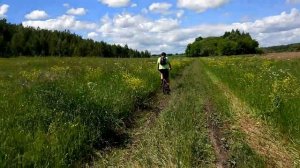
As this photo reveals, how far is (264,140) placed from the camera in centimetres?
919

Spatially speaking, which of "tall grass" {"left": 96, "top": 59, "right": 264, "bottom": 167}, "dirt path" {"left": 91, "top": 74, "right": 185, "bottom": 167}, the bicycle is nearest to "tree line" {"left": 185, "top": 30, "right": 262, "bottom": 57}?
the bicycle

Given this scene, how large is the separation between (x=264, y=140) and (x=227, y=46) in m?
141

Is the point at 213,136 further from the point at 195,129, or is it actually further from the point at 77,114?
the point at 77,114

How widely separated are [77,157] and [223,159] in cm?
250

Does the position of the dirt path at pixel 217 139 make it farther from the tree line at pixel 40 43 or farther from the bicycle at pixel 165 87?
the tree line at pixel 40 43

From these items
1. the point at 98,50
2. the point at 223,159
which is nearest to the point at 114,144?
the point at 223,159

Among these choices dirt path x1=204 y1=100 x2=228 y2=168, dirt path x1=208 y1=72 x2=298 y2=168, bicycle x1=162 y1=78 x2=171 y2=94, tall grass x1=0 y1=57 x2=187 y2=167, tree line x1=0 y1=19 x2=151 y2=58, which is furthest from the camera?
tree line x1=0 y1=19 x2=151 y2=58

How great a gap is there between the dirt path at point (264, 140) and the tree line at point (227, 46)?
137021mm

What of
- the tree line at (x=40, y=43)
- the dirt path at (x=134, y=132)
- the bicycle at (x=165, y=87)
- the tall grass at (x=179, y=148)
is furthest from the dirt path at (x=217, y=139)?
the tree line at (x=40, y=43)

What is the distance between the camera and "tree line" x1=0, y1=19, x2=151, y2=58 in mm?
86688

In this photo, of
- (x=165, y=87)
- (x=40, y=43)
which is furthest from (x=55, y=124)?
(x=40, y=43)

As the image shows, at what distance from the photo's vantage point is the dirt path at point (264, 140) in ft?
25.3

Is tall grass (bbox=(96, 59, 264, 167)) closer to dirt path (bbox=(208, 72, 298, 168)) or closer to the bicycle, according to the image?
dirt path (bbox=(208, 72, 298, 168))

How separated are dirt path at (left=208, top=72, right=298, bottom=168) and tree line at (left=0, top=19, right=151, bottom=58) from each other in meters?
76.9
